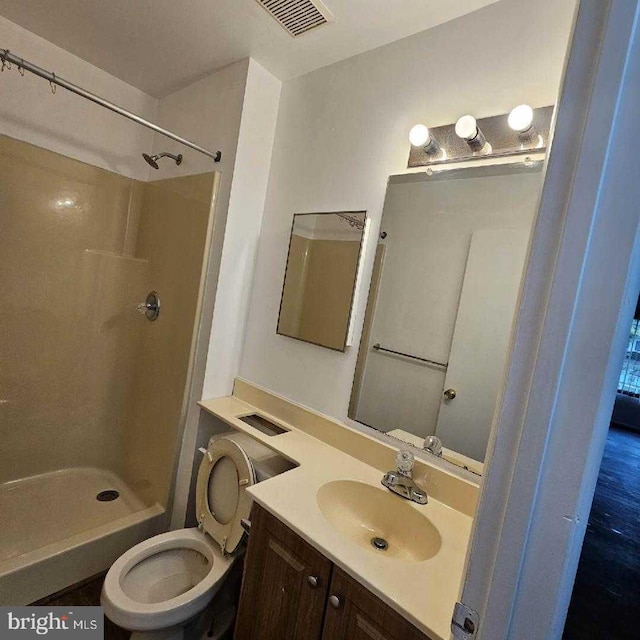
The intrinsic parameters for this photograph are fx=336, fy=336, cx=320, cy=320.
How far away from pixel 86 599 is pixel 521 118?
2.62 meters

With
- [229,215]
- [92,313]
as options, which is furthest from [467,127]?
[92,313]

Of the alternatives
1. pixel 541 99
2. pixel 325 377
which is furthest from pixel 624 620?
pixel 541 99

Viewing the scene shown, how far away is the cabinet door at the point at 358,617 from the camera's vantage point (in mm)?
763

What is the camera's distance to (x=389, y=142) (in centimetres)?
141

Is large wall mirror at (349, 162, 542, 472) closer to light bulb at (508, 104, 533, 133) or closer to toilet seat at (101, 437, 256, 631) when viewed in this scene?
light bulb at (508, 104, 533, 133)

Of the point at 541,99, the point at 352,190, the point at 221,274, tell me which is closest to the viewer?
the point at 541,99

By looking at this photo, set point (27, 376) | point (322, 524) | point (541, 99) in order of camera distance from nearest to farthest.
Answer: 1. point (322, 524)
2. point (541, 99)
3. point (27, 376)

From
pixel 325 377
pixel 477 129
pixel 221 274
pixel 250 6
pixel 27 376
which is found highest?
pixel 250 6

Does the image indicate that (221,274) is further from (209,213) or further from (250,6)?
(250,6)

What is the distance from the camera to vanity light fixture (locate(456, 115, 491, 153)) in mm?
1148

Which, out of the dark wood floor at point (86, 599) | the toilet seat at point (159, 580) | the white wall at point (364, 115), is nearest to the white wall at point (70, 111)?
the white wall at point (364, 115)

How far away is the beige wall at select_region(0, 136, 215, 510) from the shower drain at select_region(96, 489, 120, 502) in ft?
0.41

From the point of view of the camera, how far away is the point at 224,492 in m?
1.48

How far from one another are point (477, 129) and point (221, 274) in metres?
1.27
